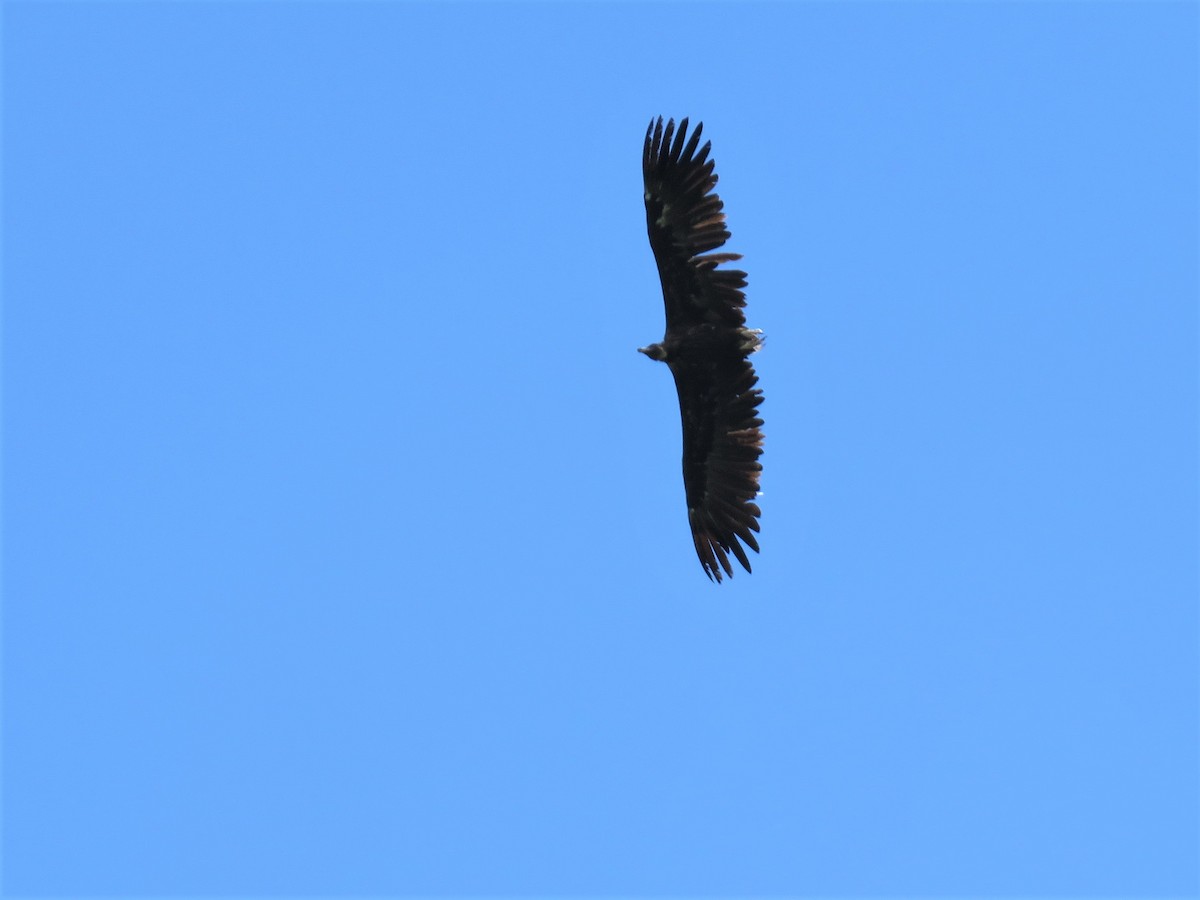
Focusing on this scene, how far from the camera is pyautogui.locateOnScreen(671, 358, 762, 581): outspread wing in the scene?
26.8 m

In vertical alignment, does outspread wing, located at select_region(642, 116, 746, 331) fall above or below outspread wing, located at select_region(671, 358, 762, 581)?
above

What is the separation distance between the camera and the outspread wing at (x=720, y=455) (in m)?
26.8

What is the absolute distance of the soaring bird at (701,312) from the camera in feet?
84.8

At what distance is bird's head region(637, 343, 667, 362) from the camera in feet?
87.0

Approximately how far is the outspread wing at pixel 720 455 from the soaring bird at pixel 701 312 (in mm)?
16

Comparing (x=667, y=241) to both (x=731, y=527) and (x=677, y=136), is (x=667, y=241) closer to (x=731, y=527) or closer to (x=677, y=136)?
(x=677, y=136)

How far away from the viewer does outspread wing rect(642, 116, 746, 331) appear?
25.8 meters

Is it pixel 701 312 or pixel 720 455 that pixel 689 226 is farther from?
pixel 720 455

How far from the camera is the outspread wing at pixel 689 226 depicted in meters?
25.8

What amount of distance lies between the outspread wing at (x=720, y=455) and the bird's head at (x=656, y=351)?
0.93ft

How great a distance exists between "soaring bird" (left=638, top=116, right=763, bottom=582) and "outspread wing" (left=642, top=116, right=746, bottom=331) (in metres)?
0.02

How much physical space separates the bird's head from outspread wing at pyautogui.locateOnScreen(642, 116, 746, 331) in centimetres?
84

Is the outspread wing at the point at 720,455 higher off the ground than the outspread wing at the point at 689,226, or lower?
lower

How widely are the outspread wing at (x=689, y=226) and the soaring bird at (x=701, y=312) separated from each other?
15 millimetres
